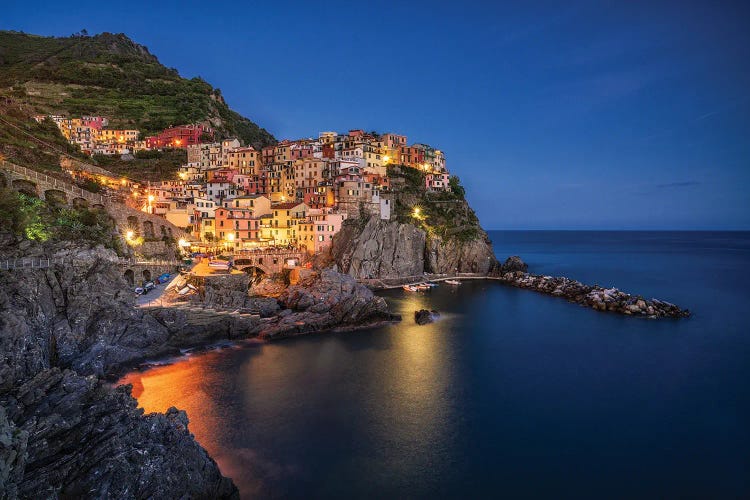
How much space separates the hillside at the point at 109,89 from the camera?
253 ft

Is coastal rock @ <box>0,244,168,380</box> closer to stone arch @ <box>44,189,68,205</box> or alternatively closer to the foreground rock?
stone arch @ <box>44,189,68,205</box>

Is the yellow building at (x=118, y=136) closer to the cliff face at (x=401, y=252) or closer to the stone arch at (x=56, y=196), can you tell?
the stone arch at (x=56, y=196)

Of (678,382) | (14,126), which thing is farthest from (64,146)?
(678,382)

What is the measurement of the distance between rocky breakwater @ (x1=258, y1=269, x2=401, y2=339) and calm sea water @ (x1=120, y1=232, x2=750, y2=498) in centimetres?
146

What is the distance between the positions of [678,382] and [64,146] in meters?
59.0

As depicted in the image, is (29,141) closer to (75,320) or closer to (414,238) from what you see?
(75,320)

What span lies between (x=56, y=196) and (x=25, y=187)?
2069 mm

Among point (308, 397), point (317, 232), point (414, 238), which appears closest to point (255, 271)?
point (317, 232)

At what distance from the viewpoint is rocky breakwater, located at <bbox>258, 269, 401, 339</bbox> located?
3325 centimetres

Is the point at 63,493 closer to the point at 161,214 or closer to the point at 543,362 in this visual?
the point at 543,362

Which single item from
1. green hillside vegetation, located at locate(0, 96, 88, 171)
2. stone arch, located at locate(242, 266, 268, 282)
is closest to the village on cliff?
stone arch, located at locate(242, 266, 268, 282)

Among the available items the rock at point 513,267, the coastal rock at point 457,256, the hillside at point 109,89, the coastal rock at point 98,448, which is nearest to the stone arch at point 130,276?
the coastal rock at point 98,448

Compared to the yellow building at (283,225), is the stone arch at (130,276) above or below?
below

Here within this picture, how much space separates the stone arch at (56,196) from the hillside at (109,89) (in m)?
45.6
